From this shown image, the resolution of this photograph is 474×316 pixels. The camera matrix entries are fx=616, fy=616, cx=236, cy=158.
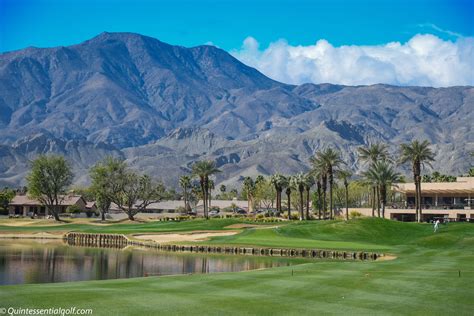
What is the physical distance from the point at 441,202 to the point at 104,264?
95377 millimetres

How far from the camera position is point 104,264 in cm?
5284

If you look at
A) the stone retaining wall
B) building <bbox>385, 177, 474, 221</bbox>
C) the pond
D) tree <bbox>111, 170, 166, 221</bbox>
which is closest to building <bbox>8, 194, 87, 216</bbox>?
tree <bbox>111, 170, 166, 221</bbox>

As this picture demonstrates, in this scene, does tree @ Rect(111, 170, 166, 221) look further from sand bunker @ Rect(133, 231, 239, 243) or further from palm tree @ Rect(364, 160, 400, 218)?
palm tree @ Rect(364, 160, 400, 218)

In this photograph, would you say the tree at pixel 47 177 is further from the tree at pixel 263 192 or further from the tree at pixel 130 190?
the tree at pixel 263 192

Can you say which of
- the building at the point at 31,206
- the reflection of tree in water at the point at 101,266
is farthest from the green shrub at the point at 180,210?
the reflection of tree in water at the point at 101,266

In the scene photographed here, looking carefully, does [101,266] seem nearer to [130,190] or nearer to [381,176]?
[381,176]

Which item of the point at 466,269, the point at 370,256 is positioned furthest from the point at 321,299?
the point at 370,256

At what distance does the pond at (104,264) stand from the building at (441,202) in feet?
227

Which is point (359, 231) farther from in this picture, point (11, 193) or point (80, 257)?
point (11, 193)

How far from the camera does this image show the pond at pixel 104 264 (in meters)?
43.5

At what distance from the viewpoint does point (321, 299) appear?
79.3 ft

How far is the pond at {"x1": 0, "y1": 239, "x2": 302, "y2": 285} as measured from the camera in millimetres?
43469

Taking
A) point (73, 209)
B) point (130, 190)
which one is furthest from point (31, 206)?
point (130, 190)

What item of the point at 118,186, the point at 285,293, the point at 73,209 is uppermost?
the point at 118,186
